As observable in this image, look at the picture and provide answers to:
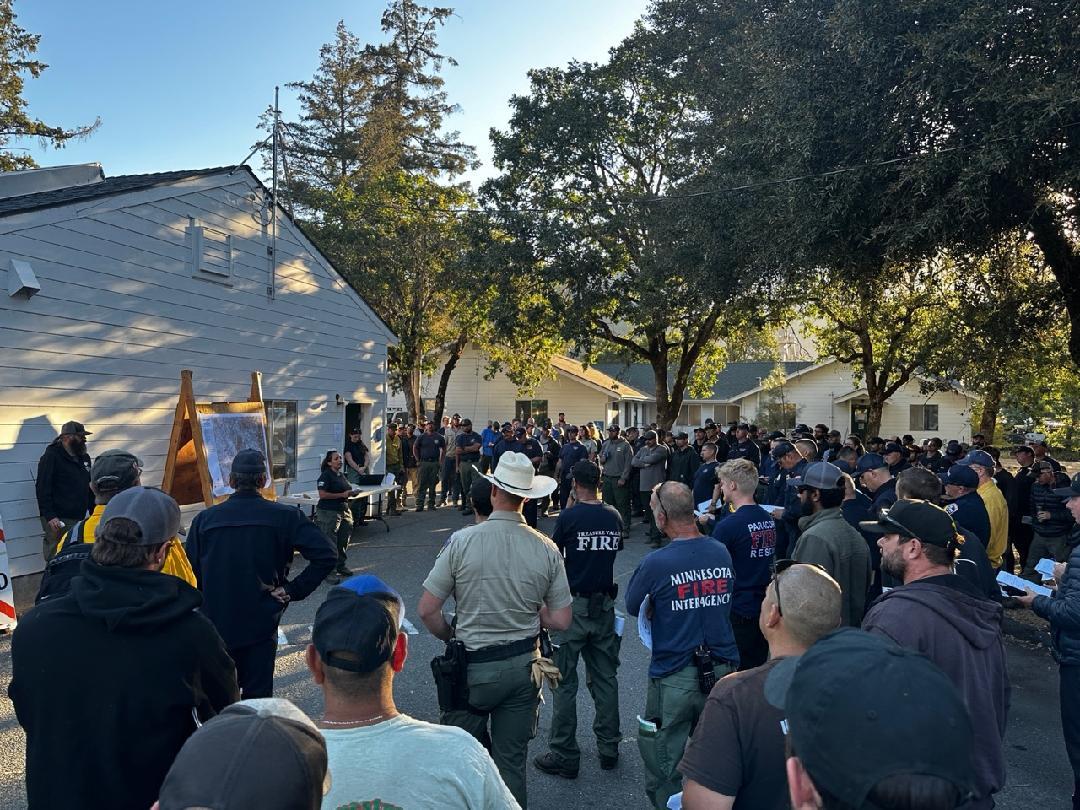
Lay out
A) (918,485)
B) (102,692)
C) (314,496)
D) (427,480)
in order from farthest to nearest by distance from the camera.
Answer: (427,480), (314,496), (918,485), (102,692)

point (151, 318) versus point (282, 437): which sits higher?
point (151, 318)

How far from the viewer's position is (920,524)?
329cm

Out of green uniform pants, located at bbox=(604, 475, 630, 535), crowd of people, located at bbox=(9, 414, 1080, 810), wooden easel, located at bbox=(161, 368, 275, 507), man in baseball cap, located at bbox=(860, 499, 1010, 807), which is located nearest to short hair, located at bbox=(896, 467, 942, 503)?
crowd of people, located at bbox=(9, 414, 1080, 810)

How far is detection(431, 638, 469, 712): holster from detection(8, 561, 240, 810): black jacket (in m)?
1.32

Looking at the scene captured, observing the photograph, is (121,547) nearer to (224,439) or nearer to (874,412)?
(224,439)

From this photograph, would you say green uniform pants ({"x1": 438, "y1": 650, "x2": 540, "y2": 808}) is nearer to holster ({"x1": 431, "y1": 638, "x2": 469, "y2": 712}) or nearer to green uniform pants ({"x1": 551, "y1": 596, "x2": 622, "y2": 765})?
holster ({"x1": 431, "y1": 638, "x2": 469, "y2": 712})

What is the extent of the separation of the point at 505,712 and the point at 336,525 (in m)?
7.06

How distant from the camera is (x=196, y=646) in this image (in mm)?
2527

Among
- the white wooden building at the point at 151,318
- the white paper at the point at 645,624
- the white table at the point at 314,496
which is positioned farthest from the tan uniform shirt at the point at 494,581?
the white table at the point at 314,496

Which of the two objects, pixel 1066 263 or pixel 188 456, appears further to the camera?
pixel 1066 263

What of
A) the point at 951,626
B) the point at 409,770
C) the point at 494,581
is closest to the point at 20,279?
the point at 494,581

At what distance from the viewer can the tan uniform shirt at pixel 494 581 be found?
3.73m

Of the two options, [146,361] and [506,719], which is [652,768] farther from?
[146,361]

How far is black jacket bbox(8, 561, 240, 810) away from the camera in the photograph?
93.8 inches
